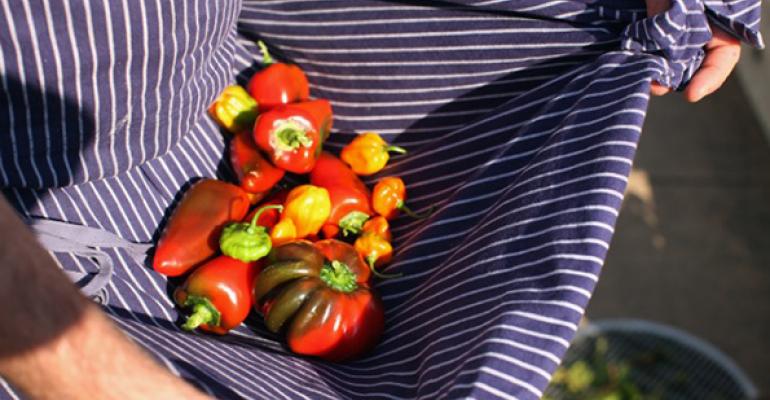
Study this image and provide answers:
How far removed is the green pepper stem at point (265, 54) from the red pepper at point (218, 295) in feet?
1.62

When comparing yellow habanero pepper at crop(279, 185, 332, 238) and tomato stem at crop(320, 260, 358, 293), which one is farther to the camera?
yellow habanero pepper at crop(279, 185, 332, 238)

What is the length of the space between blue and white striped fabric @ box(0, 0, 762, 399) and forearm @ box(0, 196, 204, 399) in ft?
0.51

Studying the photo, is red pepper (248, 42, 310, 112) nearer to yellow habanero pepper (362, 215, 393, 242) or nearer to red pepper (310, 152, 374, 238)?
red pepper (310, 152, 374, 238)

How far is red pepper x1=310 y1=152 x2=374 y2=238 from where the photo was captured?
179 centimetres

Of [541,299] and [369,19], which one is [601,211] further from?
[369,19]

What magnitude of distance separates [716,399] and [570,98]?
1216 mm

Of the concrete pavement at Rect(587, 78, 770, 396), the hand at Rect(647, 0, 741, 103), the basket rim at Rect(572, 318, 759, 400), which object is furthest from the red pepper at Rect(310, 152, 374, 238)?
the concrete pavement at Rect(587, 78, 770, 396)

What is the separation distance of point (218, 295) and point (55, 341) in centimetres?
59

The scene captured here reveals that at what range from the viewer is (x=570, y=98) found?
153cm

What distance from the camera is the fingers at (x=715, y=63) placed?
1.59m

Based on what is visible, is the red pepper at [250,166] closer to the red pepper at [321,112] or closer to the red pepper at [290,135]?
the red pepper at [290,135]

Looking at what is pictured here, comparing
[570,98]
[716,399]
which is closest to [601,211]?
[570,98]

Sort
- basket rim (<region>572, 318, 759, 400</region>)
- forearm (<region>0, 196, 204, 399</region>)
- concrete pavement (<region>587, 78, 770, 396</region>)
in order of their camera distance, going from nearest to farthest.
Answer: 1. forearm (<region>0, 196, 204, 399</region>)
2. basket rim (<region>572, 318, 759, 400</region>)
3. concrete pavement (<region>587, 78, 770, 396</region>)

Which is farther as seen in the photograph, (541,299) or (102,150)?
(102,150)
